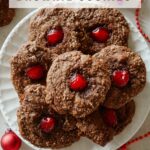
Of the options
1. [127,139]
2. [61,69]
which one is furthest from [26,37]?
[127,139]

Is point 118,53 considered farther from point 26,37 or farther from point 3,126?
point 3,126

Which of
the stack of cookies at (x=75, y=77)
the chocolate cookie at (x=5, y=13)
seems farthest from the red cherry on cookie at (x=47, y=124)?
the chocolate cookie at (x=5, y=13)

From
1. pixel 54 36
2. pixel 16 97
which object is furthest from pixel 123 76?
pixel 16 97

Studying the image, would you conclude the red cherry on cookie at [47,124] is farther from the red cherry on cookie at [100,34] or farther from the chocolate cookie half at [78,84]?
the red cherry on cookie at [100,34]

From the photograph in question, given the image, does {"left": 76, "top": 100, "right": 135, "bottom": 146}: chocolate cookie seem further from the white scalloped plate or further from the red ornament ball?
the red ornament ball

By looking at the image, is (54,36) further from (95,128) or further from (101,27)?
(95,128)
